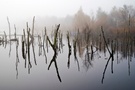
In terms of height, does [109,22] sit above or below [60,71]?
above

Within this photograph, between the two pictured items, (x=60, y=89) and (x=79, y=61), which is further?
(x=79, y=61)

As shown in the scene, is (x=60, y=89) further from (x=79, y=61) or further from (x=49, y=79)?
(x=79, y=61)

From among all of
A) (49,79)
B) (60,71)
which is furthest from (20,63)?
(49,79)

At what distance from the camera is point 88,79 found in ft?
10.5

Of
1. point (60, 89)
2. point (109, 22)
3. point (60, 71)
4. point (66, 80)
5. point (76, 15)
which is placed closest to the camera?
point (60, 89)

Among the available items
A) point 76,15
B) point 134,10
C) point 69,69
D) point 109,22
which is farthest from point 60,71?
point 76,15

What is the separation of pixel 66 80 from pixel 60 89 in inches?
13.4

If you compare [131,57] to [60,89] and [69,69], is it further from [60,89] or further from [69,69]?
[60,89]

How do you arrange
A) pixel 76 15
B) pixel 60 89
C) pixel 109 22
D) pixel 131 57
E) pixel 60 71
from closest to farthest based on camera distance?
pixel 60 89
pixel 60 71
pixel 131 57
pixel 109 22
pixel 76 15

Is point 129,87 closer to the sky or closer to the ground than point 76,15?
closer to the ground

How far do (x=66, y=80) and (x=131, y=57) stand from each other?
5.98 feet

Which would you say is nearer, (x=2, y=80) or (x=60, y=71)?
(x=2, y=80)

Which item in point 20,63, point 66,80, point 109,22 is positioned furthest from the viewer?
point 109,22

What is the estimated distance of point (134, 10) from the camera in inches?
252
